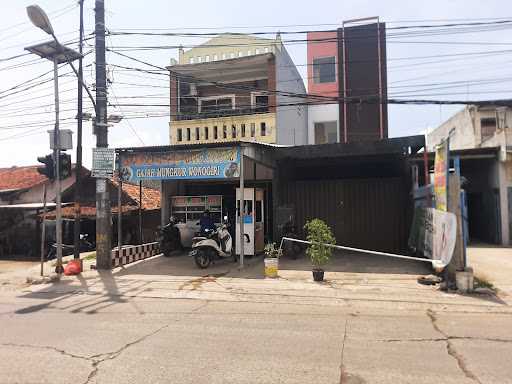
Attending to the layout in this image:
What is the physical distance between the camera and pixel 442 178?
32.2 feet

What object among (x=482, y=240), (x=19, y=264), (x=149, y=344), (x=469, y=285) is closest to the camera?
(x=149, y=344)

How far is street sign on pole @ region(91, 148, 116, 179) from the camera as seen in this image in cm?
1303

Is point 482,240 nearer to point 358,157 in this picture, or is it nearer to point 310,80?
point 358,157

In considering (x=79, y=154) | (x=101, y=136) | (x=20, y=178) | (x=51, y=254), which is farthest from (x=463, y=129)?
(x=20, y=178)

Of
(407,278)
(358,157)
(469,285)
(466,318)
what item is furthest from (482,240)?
(466,318)

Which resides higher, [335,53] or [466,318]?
[335,53]

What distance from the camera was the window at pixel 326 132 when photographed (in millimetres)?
32406

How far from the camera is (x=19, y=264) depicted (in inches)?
656

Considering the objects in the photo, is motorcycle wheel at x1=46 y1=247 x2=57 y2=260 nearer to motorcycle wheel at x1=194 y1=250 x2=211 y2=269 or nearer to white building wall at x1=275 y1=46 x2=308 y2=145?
motorcycle wheel at x1=194 y1=250 x2=211 y2=269

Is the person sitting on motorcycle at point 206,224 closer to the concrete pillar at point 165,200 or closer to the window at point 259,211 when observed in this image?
the window at point 259,211

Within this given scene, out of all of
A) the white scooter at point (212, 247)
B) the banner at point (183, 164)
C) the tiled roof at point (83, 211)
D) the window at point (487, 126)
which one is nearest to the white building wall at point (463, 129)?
the window at point (487, 126)

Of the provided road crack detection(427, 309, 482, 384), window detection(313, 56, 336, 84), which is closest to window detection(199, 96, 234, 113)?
window detection(313, 56, 336, 84)

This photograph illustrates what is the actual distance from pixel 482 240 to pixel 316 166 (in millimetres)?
8697

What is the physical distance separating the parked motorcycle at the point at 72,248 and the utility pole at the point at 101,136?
200 inches
